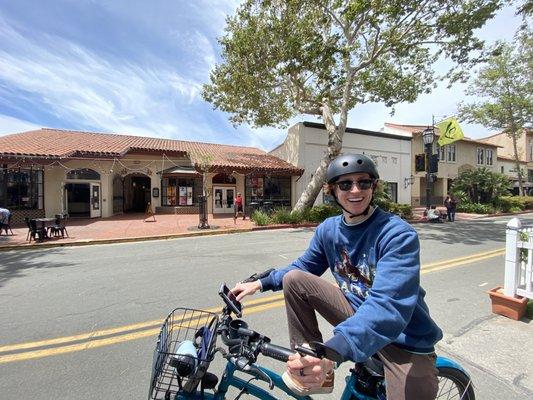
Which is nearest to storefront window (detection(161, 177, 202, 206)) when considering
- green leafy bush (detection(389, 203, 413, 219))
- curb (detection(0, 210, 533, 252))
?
curb (detection(0, 210, 533, 252))

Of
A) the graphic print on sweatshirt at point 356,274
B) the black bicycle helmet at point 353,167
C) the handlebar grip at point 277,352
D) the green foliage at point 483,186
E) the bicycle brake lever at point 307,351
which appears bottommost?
the handlebar grip at point 277,352

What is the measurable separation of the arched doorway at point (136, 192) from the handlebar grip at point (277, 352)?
78.5ft

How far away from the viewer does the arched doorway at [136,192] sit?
2375 centimetres

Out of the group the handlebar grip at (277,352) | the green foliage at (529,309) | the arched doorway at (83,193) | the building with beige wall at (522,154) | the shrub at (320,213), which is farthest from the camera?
the building with beige wall at (522,154)

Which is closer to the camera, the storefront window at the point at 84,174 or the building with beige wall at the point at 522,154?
the storefront window at the point at 84,174

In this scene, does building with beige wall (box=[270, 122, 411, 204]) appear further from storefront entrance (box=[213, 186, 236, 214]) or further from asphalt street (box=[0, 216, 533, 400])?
asphalt street (box=[0, 216, 533, 400])

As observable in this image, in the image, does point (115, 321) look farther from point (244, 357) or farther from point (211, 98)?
point (211, 98)

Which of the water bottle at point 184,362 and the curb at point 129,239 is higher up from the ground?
the water bottle at point 184,362

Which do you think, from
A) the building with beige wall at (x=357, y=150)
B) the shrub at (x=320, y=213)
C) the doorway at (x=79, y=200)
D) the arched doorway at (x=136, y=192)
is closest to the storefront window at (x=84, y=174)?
the doorway at (x=79, y=200)

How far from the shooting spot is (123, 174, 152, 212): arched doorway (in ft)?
77.9

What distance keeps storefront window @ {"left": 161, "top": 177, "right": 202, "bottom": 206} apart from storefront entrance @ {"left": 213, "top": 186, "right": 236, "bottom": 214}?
5.05 ft

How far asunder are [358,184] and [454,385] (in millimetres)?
1566

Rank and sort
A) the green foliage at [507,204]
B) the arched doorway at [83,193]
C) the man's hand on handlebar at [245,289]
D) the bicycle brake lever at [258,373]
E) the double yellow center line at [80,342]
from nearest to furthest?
the bicycle brake lever at [258,373]
the man's hand on handlebar at [245,289]
the double yellow center line at [80,342]
the arched doorway at [83,193]
the green foliage at [507,204]

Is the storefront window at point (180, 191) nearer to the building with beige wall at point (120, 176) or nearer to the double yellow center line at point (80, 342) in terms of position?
the building with beige wall at point (120, 176)
